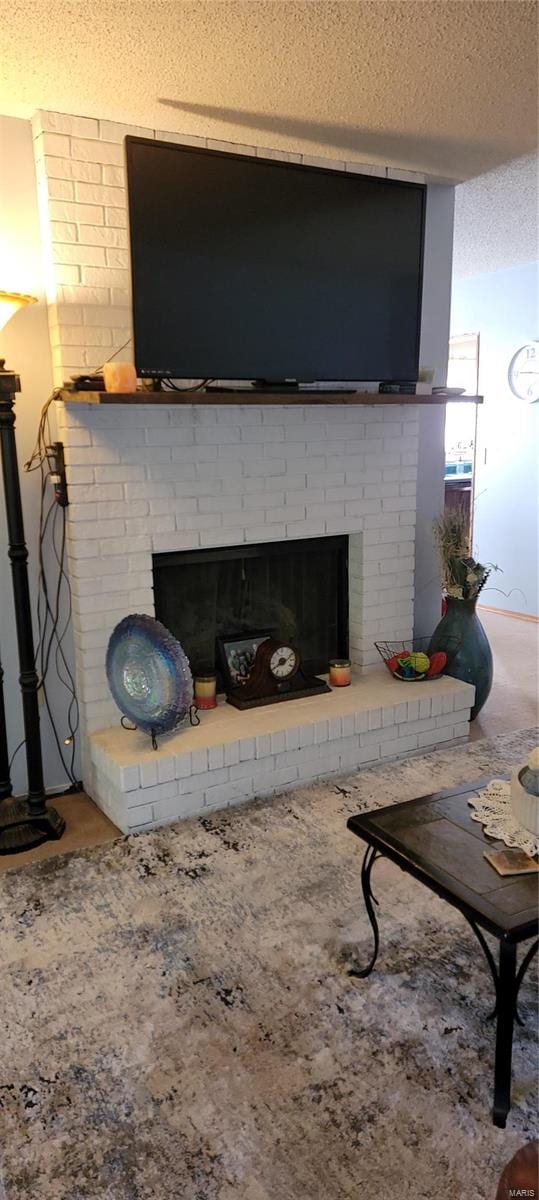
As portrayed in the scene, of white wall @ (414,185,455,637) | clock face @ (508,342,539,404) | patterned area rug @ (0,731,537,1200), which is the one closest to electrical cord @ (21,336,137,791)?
patterned area rug @ (0,731,537,1200)

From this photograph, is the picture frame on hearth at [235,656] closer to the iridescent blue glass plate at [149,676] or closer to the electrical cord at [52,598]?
the iridescent blue glass plate at [149,676]

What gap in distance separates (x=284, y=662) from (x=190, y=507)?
0.71 m

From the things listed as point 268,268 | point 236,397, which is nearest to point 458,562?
point 236,397

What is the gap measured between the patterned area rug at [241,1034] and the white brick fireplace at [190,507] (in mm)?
325

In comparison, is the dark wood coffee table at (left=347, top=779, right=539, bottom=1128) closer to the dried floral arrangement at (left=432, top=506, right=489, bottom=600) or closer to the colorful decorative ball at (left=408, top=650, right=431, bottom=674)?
the colorful decorative ball at (left=408, top=650, right=431, bottom=674)

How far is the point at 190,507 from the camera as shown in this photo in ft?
9.69

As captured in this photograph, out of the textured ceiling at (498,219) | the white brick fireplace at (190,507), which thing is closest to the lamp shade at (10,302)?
the white brick fireplace at (190,507)

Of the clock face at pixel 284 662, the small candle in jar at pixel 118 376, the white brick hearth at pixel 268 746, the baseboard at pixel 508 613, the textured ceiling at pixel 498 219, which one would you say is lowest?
the baseboard at pixel 508 613

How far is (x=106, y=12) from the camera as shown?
188 cm

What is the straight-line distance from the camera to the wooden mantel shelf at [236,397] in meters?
2.43

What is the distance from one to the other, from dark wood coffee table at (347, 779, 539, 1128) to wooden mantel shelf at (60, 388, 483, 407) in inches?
54.7

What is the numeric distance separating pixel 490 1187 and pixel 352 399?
7.50 feet

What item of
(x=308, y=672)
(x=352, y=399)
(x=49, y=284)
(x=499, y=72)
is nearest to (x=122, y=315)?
(x=49, y=284)

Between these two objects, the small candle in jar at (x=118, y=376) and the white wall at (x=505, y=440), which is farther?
the white wall at (x=505, y=440)
